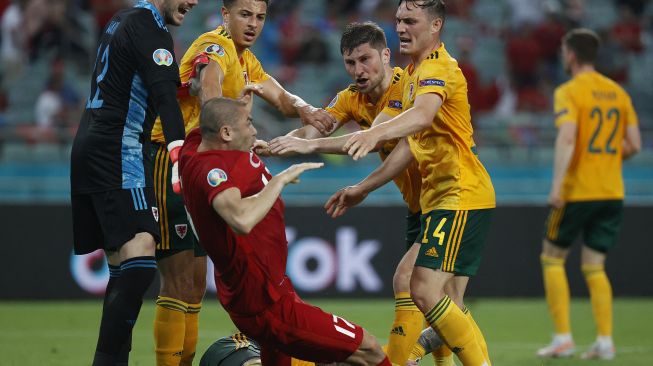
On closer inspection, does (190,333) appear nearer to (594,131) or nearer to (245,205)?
(245,205)

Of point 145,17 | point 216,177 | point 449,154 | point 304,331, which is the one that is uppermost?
point 145,17

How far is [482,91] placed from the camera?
592 inches

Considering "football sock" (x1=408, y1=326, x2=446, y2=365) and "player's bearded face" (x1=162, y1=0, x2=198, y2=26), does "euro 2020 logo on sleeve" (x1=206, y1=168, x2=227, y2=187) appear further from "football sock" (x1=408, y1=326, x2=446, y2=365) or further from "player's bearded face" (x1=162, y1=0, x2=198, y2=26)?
"football sock" (x1=408, y1=326, x2=446, y2=365)

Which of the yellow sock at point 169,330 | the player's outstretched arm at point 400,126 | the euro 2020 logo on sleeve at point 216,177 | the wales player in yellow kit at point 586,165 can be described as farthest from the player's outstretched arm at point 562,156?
the euro 2020 logo on sleeve at point 216,177

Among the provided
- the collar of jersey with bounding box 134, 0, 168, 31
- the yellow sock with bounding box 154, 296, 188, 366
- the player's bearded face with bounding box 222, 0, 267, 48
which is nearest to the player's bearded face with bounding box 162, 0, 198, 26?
the collar of jersey with bounding box 134, 0, 168, 31

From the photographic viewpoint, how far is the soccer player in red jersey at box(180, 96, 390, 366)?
5.12 meters

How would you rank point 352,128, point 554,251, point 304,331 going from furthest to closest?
point 352,128
point 554,251
point 304,331

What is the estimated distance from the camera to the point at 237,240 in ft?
17.0

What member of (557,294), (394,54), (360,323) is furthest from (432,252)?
(394,54)

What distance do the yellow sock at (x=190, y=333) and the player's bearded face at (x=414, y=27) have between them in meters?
2.10

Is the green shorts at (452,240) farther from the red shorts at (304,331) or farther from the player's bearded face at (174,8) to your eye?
the player's bearded face at (174,8)

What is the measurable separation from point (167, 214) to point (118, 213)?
29.2 inches

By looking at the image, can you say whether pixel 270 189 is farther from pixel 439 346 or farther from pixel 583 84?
pixel 583 84

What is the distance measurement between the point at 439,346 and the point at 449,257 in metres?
0.87
